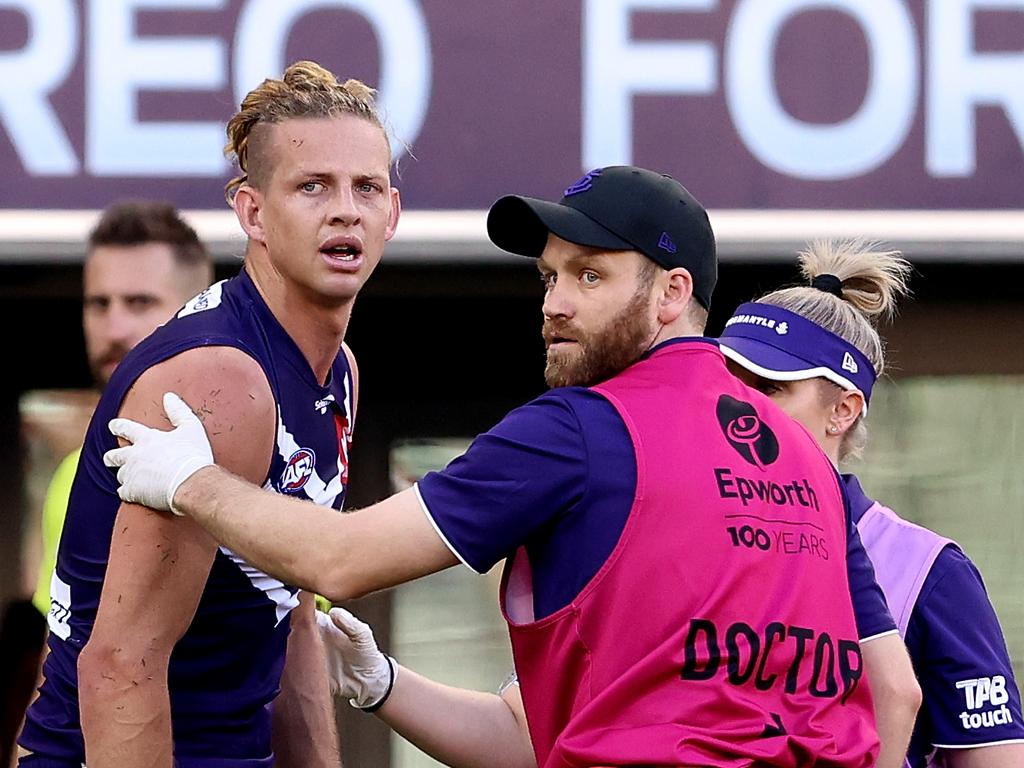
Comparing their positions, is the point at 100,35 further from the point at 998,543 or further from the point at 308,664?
the point at 998,543

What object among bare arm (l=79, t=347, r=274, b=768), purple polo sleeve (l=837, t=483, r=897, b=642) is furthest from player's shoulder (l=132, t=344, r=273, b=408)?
purple polo sleeve (l=837, t=483, r=897, b=642)

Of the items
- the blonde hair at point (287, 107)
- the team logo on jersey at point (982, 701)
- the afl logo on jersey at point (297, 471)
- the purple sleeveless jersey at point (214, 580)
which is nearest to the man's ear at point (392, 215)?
the blonde hair at point (287, 107)

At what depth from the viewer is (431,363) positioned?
18.9 ft

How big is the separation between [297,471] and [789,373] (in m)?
0.98

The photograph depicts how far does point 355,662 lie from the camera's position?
11.7 ft

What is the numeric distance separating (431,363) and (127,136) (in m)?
1.27

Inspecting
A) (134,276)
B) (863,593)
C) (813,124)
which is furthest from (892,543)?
(813,124)

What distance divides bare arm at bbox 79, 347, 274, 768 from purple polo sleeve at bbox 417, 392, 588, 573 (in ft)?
1.22

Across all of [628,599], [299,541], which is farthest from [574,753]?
[299,541]

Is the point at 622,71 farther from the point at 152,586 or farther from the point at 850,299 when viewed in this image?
the point at 152,586

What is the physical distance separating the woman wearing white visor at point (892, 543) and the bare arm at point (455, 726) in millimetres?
778

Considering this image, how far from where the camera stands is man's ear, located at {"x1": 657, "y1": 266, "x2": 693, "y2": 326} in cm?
281

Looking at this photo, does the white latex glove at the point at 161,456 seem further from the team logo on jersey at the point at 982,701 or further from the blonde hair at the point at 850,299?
the team logo on jersey at the point at 982,701

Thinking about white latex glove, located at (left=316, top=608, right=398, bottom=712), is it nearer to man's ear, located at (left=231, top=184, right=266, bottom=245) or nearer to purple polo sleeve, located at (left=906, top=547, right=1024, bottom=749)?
man's ear, located at (left=231, top=184, right=266, bottom=245)
